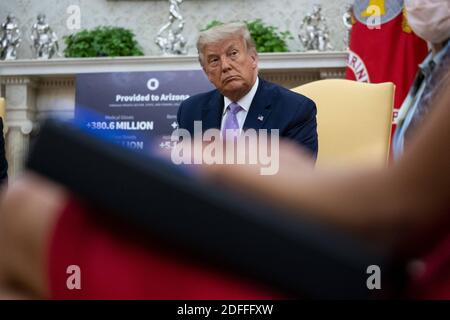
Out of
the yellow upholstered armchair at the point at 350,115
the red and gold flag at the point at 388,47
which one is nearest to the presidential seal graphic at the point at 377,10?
the red and gold flag at the point at 388,47

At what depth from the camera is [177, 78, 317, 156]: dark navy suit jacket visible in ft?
3.35

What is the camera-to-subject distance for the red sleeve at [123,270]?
212 mm

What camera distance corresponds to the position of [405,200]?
8.0 inches

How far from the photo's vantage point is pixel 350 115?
126cm

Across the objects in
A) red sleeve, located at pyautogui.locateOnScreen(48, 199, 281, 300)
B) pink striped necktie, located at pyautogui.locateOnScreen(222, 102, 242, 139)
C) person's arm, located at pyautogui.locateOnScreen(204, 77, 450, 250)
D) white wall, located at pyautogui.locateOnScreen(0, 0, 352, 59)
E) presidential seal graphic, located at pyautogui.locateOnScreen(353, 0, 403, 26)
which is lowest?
red sleeve, located at pyautogui.locateOnScreen(48, 199, 281, 300)

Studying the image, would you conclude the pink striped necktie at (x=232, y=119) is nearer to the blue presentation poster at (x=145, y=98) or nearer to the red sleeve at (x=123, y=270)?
the red sleeve at (x=123, y=270)

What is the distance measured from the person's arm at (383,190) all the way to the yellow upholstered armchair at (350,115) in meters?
0.99

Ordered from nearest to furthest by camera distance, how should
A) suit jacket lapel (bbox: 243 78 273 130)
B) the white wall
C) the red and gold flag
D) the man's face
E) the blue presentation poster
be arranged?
suit jacket lapel (bbox: 243 78 273 130) < the man's face < the red and gold flag < the blue presentation poster < the white wall

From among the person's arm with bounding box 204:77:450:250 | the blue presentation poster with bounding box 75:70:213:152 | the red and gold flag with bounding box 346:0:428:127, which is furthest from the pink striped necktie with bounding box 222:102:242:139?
the blue presentation poster with bounding box 75:70:213:152

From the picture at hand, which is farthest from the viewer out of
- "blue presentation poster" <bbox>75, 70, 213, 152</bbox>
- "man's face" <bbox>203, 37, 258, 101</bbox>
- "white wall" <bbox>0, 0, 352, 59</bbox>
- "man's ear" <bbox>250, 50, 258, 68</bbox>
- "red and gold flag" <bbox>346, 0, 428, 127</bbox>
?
"white wall" <bbox>0, 0, 352, 59</bbox>

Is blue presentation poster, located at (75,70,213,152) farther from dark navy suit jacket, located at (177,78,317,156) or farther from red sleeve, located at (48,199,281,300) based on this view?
red sleeve, located at (48,199,281,300)

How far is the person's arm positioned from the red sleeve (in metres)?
0.03

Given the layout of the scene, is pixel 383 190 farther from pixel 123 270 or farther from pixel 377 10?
pixel 377 10

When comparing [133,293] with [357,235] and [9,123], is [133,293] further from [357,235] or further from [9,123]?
[9,123]
